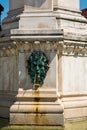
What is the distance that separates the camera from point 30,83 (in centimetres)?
1128

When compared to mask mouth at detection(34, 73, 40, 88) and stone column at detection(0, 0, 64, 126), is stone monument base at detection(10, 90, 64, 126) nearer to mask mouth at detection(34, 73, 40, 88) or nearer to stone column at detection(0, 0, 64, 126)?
stone column at detection(0, 0, 64, 126)

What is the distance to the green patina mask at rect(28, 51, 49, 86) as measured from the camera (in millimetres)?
11156

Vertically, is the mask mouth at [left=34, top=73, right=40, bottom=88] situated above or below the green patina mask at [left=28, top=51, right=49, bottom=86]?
below

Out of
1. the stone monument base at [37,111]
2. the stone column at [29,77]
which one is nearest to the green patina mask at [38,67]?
the stone column at [29,77]

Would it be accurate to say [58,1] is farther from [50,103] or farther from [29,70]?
[50,103]

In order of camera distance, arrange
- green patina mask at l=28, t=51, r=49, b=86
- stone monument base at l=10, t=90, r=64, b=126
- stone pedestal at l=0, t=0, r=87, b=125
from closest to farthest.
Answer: stone monument base at l=10, t=90, r=64, b=126
stone pedestal at l=0, t=0, r=87, b=125
green patina mask at l=28, t=51, r=49, b=86

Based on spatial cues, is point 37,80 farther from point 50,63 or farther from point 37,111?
point 37,111

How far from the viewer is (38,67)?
11195 mm

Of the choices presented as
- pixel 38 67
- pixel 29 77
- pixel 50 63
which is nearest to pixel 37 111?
pixel 29 77

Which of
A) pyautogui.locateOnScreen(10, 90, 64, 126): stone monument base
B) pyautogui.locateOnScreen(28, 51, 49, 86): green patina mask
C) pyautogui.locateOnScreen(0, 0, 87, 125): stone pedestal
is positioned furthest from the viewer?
pyautogui.locateOnScreen(28, 51, 49, 86): green patina mask

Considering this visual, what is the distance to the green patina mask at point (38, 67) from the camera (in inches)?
439

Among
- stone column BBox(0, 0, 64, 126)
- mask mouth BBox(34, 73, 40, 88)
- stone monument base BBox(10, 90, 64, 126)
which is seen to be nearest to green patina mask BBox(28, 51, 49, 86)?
mask mouth BBox(34, 73, 40, 88)

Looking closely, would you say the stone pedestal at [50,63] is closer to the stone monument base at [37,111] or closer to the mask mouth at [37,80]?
the stone monument base at [37,111]

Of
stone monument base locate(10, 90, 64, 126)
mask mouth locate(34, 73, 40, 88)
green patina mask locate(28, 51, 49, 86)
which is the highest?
green patina mask locate(28, 51, 49, 86)
